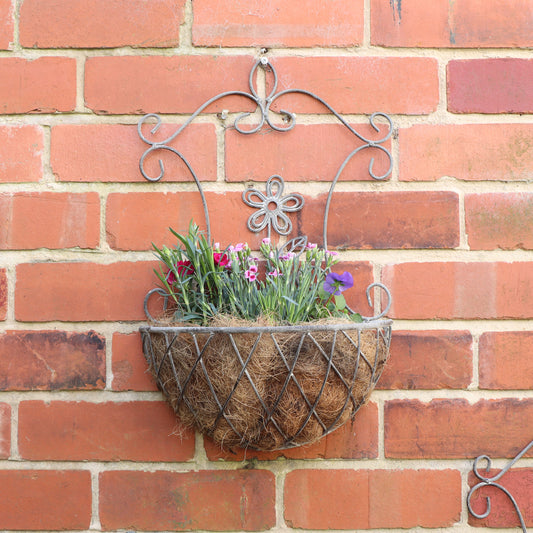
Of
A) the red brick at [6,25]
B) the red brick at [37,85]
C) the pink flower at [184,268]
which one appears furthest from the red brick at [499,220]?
the red brick at [6,25]

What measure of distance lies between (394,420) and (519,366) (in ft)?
0.73

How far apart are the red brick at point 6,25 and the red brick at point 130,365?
0.53m

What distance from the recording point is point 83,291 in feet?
3.25

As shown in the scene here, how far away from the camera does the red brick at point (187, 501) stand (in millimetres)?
967

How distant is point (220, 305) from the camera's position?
35.3 inches

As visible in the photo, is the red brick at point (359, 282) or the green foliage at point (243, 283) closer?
the green foliage at point (243, 283)

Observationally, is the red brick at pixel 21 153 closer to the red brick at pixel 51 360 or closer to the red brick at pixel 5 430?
the red brick at pixel 51 360

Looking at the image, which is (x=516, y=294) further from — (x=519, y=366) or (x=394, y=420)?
(x=394, y=420)

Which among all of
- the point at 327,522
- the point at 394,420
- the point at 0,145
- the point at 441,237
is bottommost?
the point at 327,522

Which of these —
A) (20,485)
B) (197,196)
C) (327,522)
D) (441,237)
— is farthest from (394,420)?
(20,485)

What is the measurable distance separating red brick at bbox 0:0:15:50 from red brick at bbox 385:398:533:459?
0.87 meters

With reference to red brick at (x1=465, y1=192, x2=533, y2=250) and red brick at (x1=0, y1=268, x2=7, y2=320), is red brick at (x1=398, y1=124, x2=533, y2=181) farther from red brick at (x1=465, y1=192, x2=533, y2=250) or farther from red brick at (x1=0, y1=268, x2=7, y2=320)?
red brick at (x1=0, y1=268, x2=7, y2=320)

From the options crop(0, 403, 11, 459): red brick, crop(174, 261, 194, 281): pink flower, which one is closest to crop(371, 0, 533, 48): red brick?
crop(174, 261, 194, 281): pink flower

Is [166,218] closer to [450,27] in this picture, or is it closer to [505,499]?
[450,27]
